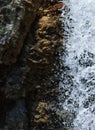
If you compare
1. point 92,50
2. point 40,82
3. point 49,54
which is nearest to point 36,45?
point 49,54

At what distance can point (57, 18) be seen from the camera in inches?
246

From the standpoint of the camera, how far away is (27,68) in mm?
5602

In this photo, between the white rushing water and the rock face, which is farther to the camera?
the white rushing water

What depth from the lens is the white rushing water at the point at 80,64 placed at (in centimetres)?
559

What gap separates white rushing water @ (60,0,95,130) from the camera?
5.59m

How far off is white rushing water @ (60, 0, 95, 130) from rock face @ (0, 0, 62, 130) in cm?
22

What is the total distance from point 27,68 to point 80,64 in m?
1.02

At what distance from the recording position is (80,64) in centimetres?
592

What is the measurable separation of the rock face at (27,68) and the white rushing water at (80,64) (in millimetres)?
222

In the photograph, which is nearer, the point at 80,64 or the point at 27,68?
the point at 27,68

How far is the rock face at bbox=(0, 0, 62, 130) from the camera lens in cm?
529

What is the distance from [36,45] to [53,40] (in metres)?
0.38

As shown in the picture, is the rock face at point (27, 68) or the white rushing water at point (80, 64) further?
the white rushing water at point (80, 64)

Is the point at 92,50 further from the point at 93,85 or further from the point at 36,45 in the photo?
the point at 36,45
